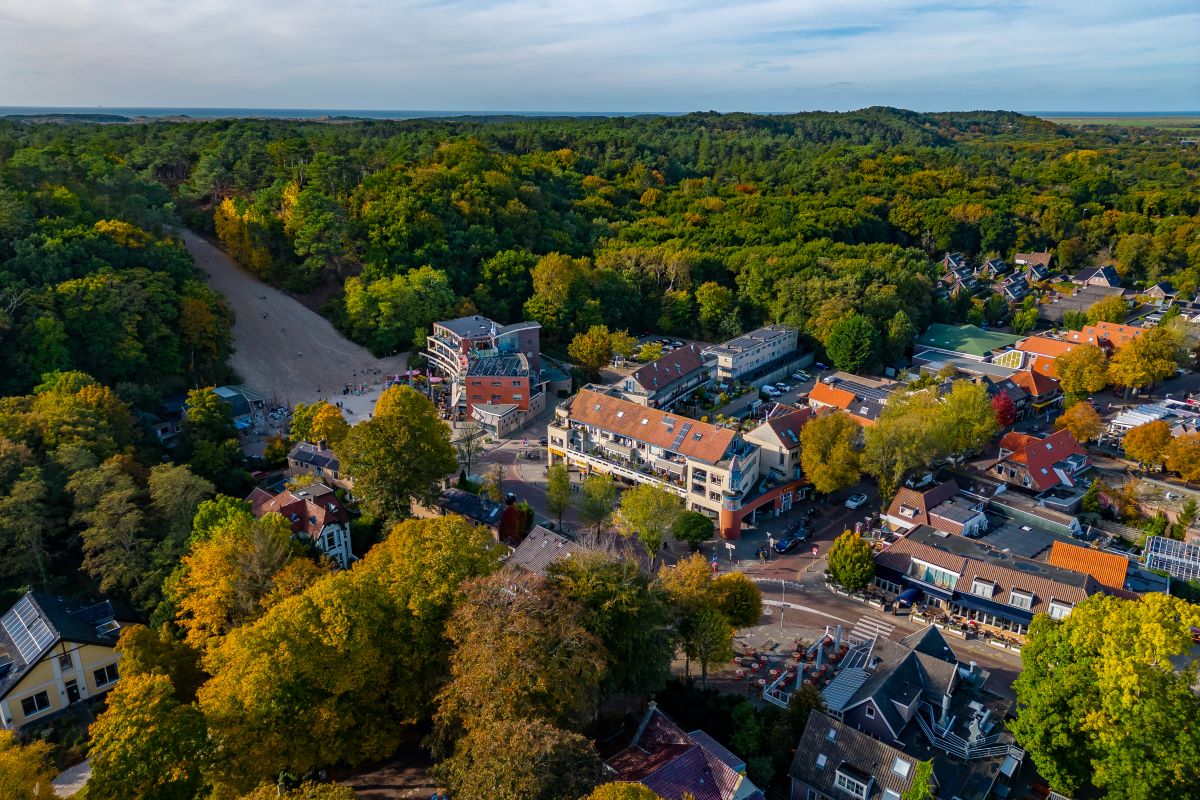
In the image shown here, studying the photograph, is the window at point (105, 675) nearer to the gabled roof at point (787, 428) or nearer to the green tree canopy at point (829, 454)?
the gabled roof at point (787, 428)

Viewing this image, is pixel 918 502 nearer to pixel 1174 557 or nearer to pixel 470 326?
pixel 1174 557

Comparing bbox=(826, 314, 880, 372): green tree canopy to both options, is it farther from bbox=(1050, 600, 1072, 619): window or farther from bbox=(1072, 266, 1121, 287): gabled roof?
bbox=(1072, 266, 1121, 287): gabled roof

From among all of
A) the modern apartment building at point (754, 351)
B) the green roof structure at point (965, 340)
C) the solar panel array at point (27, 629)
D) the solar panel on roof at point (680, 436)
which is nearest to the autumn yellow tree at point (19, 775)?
the solar panel array at point (27, 629)

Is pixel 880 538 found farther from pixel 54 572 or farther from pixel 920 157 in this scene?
pixel 920 157

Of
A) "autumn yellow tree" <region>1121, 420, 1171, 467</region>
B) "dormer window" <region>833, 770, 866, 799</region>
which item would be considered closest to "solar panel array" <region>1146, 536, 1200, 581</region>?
"autumn yellow tree" <region>1121, 420, 1171, 467</region>

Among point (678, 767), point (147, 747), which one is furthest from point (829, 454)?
point (147, 747)

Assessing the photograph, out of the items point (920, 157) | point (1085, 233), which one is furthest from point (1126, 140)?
point (1085, 233)
